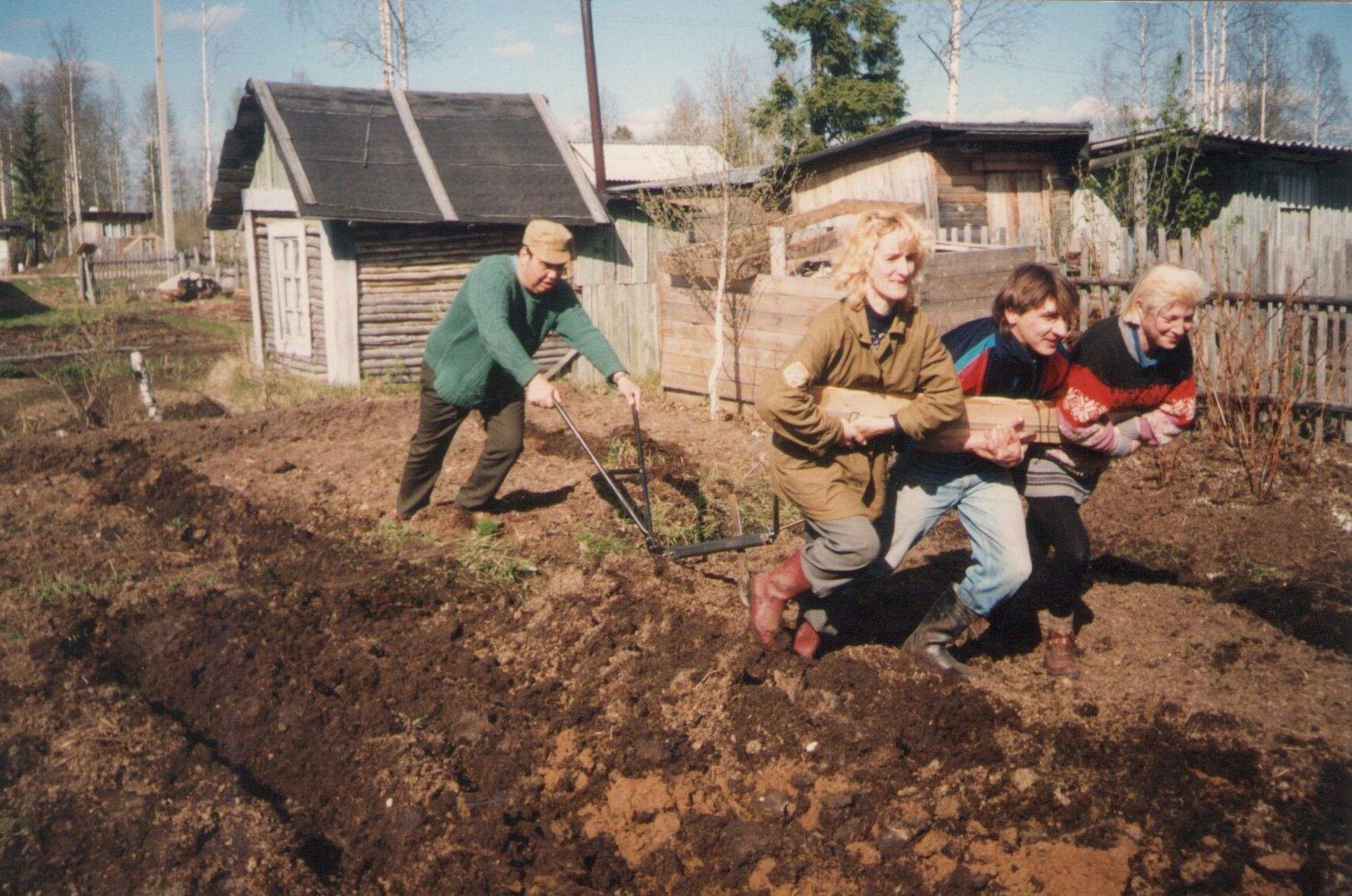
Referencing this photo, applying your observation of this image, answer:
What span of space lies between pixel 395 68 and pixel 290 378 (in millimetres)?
16447

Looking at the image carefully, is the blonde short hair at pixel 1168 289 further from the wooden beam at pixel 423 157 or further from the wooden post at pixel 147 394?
the wooden beam at pixel 423 157

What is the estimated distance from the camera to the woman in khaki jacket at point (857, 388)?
3.67m

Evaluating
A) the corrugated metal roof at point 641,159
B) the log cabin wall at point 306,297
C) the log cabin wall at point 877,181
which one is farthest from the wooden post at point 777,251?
the corrugated metal roof at point 641,159

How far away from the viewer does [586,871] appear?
3.24 meters

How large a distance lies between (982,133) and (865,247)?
12.3 m

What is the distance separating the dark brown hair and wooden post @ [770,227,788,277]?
670 centimetres

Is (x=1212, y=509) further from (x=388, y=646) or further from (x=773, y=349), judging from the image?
(x=388, y=646)

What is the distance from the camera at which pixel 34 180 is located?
51.6 m

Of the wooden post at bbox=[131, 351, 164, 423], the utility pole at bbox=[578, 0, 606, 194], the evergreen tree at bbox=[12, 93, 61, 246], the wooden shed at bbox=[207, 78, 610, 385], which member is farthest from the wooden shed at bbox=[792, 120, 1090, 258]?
the evergreen tree at bbox=[12, 93, 61, 246]

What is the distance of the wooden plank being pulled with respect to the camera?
12.6ft

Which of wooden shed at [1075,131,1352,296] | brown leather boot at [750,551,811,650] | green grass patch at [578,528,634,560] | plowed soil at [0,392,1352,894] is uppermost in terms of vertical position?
wooden shed at [1075,131,1352,296]

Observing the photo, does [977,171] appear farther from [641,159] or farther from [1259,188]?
[641,159]

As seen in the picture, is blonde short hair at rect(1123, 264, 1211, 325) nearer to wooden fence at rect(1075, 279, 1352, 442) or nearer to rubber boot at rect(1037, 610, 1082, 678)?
rubber boot at rect(1037, 610, 1082, 678)

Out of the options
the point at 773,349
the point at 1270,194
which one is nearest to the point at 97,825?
the point at 773,349
